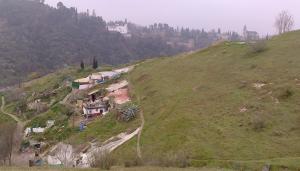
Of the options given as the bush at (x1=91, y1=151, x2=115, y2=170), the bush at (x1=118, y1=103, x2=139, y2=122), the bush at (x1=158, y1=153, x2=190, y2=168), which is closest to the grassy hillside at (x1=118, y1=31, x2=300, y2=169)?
the bush at (x1=118, y1=103, x2=139, y2=122)

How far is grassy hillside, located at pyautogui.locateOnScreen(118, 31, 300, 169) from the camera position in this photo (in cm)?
4112

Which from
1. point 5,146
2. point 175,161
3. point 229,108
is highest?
point 229,108

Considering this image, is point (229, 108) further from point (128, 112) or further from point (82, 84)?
point (82, 84)

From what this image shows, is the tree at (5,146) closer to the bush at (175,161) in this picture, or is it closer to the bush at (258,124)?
the bush at (175,161)

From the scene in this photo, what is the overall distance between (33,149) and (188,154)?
35496 mm

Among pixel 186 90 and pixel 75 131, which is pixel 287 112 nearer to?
pixel 186 90

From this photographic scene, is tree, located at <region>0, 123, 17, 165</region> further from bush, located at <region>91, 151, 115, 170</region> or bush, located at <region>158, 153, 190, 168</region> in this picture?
bush, located at <region>158, 153, 190, 168</region>

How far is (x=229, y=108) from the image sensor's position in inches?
2048

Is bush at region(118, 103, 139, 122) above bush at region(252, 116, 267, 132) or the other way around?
the other way around

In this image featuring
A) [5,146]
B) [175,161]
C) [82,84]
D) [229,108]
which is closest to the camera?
[175,161]

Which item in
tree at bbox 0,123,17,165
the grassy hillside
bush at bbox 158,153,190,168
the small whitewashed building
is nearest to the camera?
bush at bbox 158,153,190,168

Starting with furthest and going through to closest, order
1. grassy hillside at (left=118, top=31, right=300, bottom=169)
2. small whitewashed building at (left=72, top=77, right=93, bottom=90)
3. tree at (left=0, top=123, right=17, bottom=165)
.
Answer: small whitewashed building at (left=72, top=77, right=93, bottom=90) < tree at (left=0, top=123, right=17, bottom=165) < grassy hillside at (left=118, top=31, right=300, bottom=169)

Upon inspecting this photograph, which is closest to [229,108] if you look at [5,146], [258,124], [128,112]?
[258,124]

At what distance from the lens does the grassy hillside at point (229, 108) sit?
41.1 meters
